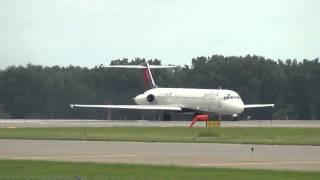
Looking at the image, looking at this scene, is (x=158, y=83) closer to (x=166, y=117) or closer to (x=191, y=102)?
(x=166, y=117)

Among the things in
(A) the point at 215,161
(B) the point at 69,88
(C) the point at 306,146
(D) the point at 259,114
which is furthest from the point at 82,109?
(A) the point at 215,161

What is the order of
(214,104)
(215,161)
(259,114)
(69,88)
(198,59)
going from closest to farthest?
1. (215,161)
2. (214,104)
3. (69,88)
4. (259,114)
5. (198,59)

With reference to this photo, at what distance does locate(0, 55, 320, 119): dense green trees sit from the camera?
4114 inches

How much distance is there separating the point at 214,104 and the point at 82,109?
84.3 feet

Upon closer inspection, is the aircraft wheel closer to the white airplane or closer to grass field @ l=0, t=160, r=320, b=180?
the white airplane

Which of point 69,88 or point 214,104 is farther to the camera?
Answer: point 69,88

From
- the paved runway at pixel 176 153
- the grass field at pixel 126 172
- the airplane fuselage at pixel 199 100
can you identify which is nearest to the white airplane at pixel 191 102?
the airplane fuselage at pixel 199 100

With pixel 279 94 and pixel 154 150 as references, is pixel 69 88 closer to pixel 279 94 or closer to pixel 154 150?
pixel 279 94

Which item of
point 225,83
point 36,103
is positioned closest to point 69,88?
point 36,103

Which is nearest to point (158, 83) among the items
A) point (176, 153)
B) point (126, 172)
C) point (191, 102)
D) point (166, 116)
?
point (166, 116)

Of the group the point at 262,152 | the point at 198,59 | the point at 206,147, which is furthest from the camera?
the point at 198,59

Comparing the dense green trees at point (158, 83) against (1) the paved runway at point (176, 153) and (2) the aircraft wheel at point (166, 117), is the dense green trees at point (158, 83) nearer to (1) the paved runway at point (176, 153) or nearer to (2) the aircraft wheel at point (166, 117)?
(2) the aircraft wheel at point (166, 117)

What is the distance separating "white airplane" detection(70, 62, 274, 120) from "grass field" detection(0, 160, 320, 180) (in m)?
A: 64.3

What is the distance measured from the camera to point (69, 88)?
348ft
